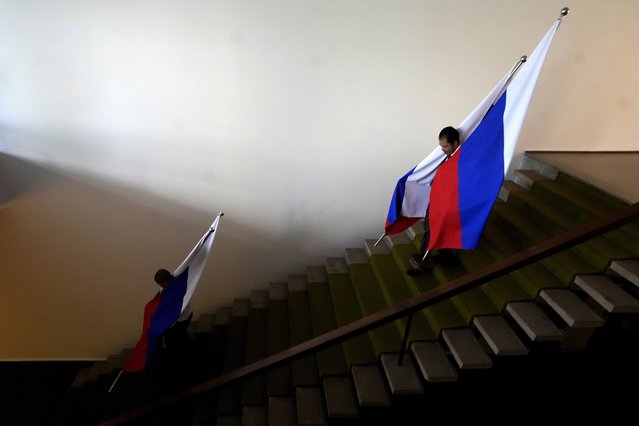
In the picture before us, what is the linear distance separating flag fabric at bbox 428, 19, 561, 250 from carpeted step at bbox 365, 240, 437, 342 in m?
0.59

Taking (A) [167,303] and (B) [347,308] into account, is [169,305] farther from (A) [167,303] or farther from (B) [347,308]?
(B) [347,308]

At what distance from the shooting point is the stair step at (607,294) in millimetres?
2025

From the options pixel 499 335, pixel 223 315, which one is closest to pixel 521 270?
pixel 499 335

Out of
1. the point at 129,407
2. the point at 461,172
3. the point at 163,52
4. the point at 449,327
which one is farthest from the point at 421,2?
the point at 129,407

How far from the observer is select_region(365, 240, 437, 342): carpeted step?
8.23 feet

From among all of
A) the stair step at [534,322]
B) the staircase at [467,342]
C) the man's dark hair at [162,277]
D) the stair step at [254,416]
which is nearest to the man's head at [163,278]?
the man's dark hair at [162,277]

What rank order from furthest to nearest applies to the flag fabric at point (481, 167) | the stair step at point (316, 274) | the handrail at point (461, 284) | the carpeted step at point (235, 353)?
1. the stair step at point (316, 274)
2. the carpeted step at point (235, 353)
3. the flag fabric at point (481, 167)
4. the handrail at point (461, 284)

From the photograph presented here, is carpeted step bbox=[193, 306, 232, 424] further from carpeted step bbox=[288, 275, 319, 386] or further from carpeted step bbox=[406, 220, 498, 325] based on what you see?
carpeted step bbox=[406, 220, 498, 325]

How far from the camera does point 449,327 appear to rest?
241 cm

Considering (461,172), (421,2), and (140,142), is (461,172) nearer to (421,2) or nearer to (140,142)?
(421,2)

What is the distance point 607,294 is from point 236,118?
290cm

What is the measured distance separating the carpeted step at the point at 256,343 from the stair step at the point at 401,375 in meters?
0.86

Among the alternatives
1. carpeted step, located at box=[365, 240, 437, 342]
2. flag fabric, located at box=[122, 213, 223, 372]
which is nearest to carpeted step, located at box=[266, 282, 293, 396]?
flag fabric, located at box=[122, 213, 223, 372]

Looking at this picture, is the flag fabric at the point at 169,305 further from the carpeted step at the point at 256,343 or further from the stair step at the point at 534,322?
the stair step at the point at 534,322
